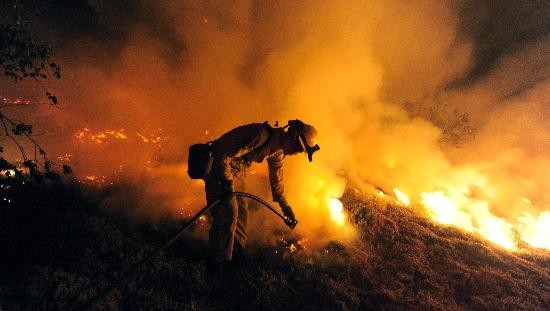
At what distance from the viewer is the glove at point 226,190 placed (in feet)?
14.6

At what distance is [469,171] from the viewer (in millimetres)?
14227

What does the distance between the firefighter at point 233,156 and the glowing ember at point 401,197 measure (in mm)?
6004

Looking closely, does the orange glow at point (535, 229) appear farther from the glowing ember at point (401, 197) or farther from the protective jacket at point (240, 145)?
the protective jacket at point (240, 145)

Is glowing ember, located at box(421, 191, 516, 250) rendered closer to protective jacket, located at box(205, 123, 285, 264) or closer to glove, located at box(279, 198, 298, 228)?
glove, located at box(279, 198, 298, 228)

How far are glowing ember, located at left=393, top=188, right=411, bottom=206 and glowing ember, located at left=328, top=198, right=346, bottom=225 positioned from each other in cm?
320

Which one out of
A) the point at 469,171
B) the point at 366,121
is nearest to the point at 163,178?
the point at 366,121

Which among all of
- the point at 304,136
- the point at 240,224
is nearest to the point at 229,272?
the point at 240,224

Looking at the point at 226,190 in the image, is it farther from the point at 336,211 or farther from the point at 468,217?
the point at 468,217

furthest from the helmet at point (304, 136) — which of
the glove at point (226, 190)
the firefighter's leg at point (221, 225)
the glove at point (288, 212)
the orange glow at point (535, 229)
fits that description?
the orange glow at point (535, 229)

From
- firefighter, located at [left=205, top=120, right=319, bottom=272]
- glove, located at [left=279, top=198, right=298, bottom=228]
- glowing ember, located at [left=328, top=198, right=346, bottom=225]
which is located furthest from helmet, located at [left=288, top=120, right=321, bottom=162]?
glowing ember, located at [left=328, top=198, right=346, bottom=225]

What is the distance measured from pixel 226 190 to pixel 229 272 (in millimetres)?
1494

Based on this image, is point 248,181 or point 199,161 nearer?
point 199,161

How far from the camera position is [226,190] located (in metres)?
4.56

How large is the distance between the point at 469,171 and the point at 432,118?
24.2ft
